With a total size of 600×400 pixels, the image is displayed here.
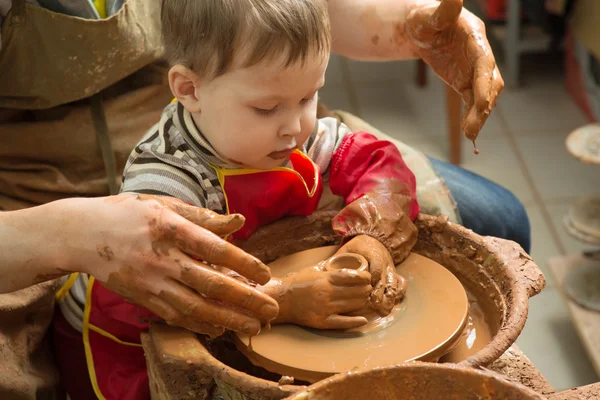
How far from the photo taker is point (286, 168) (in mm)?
1474

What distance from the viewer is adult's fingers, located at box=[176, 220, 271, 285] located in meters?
1.07

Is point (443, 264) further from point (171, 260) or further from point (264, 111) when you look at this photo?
point (171, 260)

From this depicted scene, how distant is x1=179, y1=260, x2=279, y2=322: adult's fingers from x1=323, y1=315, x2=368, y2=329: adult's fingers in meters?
0.15

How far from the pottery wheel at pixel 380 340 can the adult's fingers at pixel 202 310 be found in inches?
3.9

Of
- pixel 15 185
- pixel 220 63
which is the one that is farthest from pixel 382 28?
pixel 15 185

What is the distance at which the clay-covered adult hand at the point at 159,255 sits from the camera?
3.58 feet

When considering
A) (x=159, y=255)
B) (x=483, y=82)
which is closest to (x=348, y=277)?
(x=159, y=255)

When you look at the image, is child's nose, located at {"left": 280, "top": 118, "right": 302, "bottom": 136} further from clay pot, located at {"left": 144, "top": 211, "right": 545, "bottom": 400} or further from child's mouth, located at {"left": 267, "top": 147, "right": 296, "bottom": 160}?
clay pot, located at {"left": 144, "top": 211, "right": 545, "bottom": 400}

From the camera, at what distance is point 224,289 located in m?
1.09

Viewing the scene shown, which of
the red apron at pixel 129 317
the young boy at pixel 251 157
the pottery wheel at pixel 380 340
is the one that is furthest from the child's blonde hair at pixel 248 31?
the pottery wheel at pixel 380 340

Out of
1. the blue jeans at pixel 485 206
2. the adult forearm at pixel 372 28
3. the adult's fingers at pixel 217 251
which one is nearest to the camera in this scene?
the adult's fingers at pixel 217 251

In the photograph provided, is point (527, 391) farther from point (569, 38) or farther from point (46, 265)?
point (569, 38)

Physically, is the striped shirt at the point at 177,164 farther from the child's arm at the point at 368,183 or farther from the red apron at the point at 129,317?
the child's arm at the point at 368,183

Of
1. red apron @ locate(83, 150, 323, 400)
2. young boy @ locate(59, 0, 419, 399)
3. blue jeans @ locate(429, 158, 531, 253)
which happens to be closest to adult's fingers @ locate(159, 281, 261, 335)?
young boy @ locate(59, 0, 419, 399)
